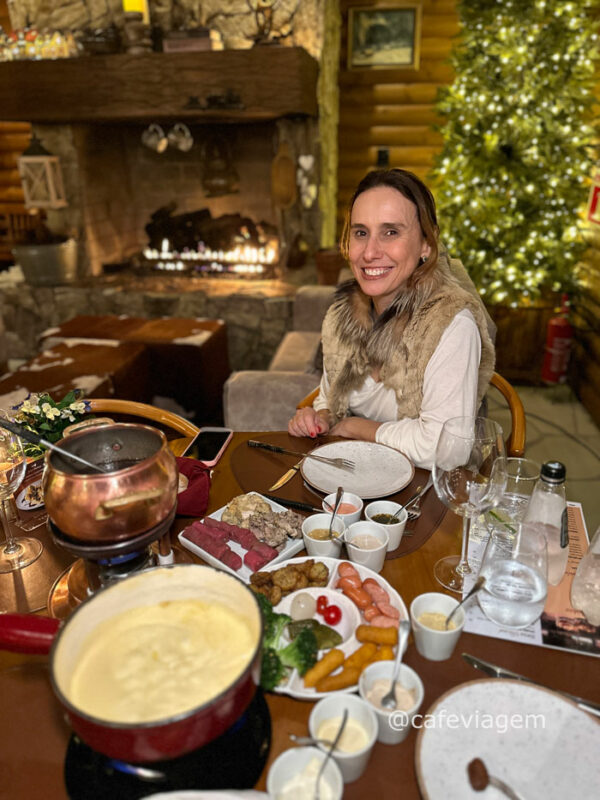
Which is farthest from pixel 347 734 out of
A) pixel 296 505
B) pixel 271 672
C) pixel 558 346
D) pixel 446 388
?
pixel 558 346

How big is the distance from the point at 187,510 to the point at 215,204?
15.2 ft

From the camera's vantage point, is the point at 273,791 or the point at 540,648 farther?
the point at 540,648

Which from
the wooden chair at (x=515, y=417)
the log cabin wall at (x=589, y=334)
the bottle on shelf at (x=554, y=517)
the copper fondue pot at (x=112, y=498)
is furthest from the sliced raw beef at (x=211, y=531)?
the log cabin wall at (x=589, y=334)

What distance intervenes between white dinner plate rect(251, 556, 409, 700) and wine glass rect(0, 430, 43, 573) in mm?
459

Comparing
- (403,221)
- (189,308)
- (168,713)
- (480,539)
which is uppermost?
(403,221)

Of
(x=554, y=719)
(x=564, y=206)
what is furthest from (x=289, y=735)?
(x=564, y=206)

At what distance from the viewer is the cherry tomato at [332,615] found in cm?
85

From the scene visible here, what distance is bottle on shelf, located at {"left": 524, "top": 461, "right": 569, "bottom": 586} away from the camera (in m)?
0.94

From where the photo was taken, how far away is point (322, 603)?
2.86ft

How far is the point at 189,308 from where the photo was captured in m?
4.36

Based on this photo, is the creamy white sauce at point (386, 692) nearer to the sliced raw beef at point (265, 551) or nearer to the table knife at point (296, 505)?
the sliced raw beef at point (265, 551)

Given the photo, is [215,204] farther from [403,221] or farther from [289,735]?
[289,735]

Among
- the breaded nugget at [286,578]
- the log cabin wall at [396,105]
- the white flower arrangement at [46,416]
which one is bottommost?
the breaded nugget at [286,578]

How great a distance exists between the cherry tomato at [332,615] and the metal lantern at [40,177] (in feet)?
14.7
